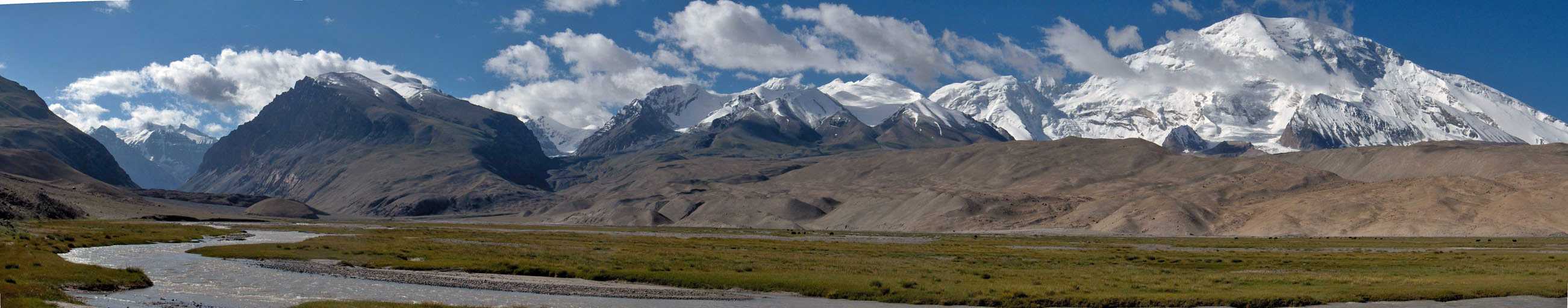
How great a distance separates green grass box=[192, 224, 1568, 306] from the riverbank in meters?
2.62

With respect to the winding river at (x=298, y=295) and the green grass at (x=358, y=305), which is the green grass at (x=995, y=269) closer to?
the winding river at (x=298, y=295)

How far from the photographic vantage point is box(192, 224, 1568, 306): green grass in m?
59.2

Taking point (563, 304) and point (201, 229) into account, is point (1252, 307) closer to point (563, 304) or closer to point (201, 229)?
point (563, 304)

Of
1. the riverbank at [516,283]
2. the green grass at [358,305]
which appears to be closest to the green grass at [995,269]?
the riverbank at [516,283]

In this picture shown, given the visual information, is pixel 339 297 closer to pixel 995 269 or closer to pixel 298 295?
pixel 298 295

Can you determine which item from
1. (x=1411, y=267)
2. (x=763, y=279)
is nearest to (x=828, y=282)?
(x=763, y=279)

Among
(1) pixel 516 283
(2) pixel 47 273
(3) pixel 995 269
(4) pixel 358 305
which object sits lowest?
(3) pixel 995 269

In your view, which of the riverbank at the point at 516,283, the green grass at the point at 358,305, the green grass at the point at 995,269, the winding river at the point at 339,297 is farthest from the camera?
the riverbank at the point at 516,283

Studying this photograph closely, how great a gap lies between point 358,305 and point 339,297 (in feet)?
25.2

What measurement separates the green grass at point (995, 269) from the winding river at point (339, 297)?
237 centimetres

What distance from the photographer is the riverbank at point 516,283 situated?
2363 inches

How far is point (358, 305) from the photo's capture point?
4788cm

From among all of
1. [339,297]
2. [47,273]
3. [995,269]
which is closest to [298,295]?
[339,297]

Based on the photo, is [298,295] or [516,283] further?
[516,283]
